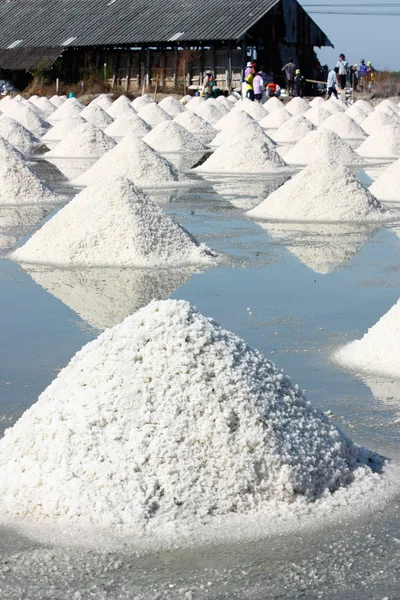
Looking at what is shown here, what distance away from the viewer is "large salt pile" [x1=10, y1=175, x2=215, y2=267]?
8086 mm

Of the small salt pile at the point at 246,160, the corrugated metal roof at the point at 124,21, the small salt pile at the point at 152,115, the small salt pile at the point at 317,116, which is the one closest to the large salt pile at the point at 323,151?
the small salt pile at the point at 246,160

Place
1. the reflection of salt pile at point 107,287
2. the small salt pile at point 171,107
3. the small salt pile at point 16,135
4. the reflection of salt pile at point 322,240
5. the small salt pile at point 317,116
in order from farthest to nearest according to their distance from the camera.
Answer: the small salt pile at point 171,107 → the small salt pile at point 317,116 → the small salt pile at point 16,135 → the reflection of salt pile at point 322,240 → the reflection of salt pile at point 107,287

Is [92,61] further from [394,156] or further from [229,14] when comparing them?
[394,156]

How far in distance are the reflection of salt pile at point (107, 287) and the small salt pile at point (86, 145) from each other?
9.87 m

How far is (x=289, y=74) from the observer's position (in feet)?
108

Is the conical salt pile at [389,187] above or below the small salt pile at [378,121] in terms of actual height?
below

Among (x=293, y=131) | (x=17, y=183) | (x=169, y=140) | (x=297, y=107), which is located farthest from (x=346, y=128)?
(x=17, y=183)

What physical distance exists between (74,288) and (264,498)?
3949 millimetres

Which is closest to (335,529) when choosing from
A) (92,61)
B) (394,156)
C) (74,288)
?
(74,288)

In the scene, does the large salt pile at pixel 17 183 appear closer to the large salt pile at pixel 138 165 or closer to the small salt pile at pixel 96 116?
the large salt pile at pixel 138 165

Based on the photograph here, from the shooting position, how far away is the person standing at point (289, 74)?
3275cm

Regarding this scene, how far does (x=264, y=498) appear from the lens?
140 inches

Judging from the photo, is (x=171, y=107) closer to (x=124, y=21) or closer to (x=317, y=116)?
(x=317, y=116)

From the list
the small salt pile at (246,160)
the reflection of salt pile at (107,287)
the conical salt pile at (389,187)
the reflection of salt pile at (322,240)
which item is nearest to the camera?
the reflection of salt pile at (107,287)
